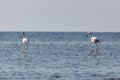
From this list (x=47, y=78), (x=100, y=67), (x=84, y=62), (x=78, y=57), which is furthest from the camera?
(x=78, y=57)

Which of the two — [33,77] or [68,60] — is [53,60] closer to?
[68,60]

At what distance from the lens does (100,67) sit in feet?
112

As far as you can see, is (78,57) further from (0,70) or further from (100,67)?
(0,70)

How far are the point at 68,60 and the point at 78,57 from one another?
3063mm

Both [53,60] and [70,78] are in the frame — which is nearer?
[70,78]

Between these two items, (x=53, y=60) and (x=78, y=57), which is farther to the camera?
(x=78, y=57)

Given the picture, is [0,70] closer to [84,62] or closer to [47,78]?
[47,78]

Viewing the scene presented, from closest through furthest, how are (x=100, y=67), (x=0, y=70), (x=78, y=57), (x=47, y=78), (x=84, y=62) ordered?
(x=47, y=78) < (x=0, y=70) < (x=100, y=67) < (x=84, y=62) < (x=78, y=57)

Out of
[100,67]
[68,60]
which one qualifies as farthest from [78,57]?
[100,67]

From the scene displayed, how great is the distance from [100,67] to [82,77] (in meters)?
4.96

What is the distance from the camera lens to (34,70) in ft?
106

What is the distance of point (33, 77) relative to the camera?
2923cm

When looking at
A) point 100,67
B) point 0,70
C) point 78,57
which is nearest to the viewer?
point 0,70

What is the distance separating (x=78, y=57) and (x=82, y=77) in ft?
40.4
